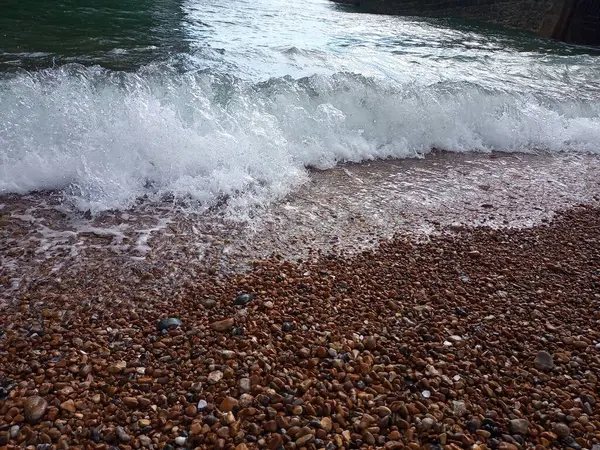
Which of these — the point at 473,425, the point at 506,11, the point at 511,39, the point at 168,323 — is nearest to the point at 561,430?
the point at 473,425

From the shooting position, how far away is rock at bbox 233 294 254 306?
3.08m

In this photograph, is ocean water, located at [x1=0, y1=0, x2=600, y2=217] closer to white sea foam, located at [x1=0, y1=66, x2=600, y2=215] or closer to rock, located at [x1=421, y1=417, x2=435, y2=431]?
white sea foam, located at [x1=0, y1=66, x2=600, y2=215]

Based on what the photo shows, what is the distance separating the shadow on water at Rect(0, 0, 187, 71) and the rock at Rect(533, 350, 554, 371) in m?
8.55

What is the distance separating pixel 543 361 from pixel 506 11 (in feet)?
91.1

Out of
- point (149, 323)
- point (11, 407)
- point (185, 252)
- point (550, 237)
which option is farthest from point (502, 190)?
point (11, 407)

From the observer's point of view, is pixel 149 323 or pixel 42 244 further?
pixel 42 244

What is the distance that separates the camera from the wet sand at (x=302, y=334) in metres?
2.21

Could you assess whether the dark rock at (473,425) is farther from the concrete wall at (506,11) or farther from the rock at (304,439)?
the concrete wall at (506,11)

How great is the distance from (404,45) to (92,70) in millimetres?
12128

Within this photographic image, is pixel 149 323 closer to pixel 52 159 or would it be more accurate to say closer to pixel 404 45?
pixel 52 159

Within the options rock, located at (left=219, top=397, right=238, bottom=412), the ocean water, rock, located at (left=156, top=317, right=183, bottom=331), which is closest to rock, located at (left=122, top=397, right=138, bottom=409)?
rock, located at (left=219, top=397, right=238, bottom=412)

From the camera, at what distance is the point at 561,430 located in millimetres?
2254

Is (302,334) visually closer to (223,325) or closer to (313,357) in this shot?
(313,357)

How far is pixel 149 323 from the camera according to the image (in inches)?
113
